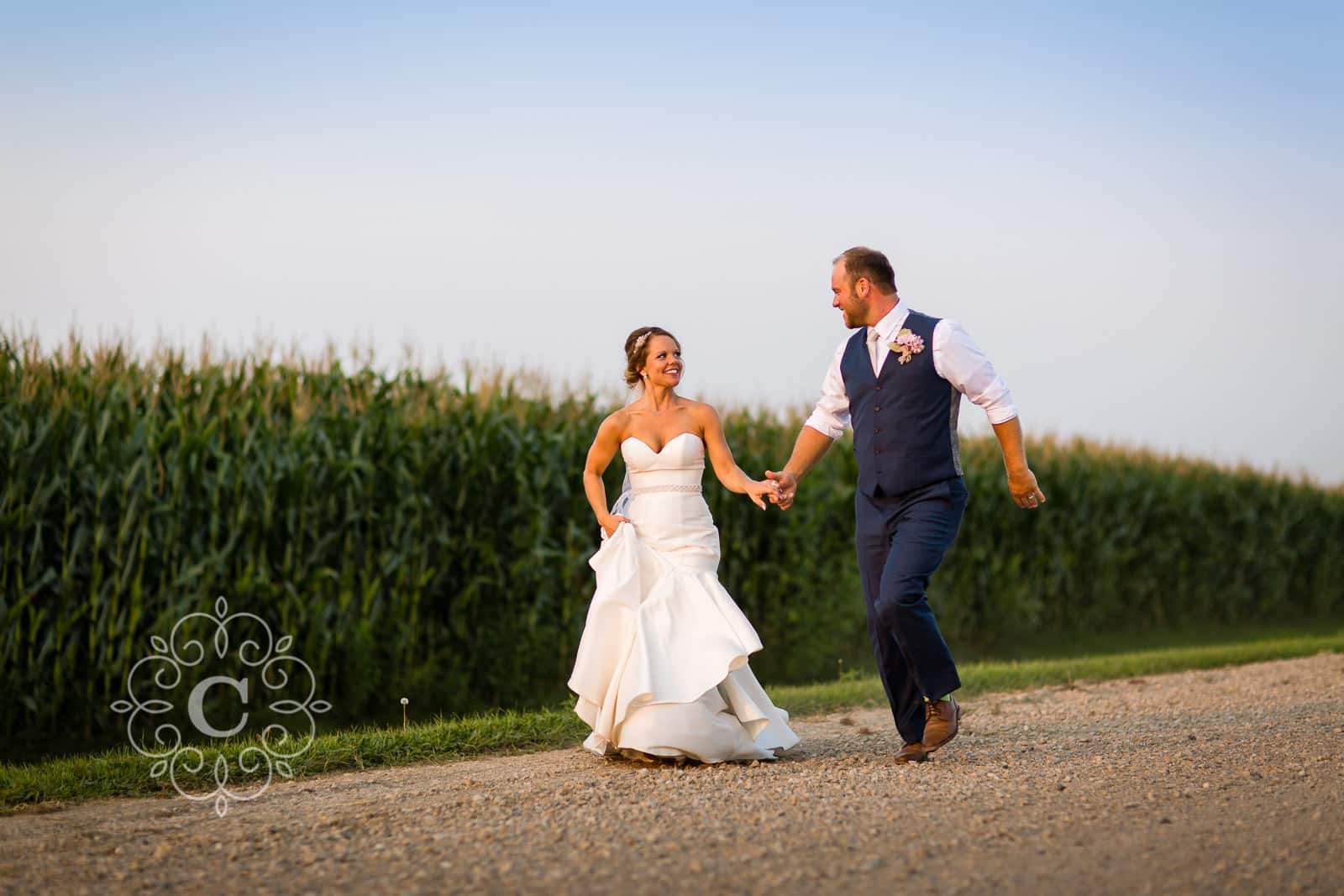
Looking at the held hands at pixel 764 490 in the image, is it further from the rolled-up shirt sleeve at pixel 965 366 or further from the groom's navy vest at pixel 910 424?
the rolled-up shirt sleeve at pixel 965 366

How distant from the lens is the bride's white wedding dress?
618 centimetres

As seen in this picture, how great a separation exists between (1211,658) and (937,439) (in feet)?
31.5

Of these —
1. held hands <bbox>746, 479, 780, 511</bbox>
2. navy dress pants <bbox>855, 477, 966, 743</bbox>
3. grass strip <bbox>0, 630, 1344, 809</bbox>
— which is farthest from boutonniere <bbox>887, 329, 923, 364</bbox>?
grass strip <bbox>0, 630, 1344, 809</bbox>

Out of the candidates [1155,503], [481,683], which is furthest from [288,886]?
[1155,503]

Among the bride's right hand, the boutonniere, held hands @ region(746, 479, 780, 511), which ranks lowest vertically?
the bride's right hand

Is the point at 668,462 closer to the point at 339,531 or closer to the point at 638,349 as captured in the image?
the point at 638,349

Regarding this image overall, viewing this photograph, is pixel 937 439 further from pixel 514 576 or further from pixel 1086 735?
pixel 514 576

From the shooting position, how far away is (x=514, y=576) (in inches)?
432

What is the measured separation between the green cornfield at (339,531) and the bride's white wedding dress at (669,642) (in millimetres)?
3904

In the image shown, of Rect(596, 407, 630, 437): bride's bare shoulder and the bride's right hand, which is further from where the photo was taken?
Rect(596, 407, 630, 437): bride's bare shoulder

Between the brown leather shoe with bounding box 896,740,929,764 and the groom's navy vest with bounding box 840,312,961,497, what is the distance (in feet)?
4.22

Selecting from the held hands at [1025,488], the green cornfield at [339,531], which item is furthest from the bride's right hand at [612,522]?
the green cornfield at [339,531]

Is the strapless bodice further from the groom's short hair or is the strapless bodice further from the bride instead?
the groom's short hair

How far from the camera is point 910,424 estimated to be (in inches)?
242
